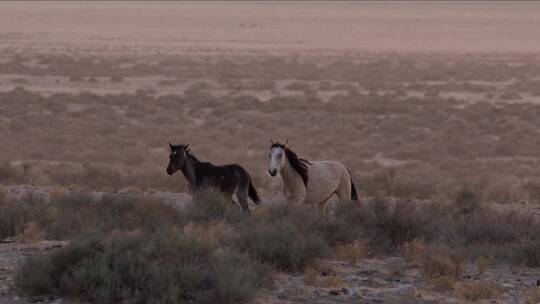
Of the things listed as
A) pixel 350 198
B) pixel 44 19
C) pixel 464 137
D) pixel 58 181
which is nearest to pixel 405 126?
pixel 464 137

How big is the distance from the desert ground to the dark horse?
0.44 meters

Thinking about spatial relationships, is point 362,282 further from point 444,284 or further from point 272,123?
point 272,123

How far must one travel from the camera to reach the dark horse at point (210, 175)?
15.1m

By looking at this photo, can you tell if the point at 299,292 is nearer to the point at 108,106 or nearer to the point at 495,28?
the point at 108,106

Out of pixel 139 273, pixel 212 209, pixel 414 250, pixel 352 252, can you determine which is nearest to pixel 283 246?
pixel 352 252

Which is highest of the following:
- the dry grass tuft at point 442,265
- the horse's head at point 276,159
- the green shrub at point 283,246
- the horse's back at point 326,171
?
the horse's head at point 276,159

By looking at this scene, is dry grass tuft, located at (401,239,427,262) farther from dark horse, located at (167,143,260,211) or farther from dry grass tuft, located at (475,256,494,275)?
dark horse, located at (167,143,260,211)

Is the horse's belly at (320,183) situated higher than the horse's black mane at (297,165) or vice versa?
the horse's black mane at (297,165)

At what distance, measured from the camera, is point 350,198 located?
15328 millimetres

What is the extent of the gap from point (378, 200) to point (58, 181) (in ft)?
26.6

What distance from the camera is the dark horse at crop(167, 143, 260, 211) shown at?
15086 mm

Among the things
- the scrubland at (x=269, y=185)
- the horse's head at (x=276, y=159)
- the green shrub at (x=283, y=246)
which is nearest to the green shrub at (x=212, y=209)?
the scrubland at (x=269, y=185)

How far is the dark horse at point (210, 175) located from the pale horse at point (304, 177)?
76 centimetres

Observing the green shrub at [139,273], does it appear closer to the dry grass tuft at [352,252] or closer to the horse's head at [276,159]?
the dry grass tuft at [352,252]
